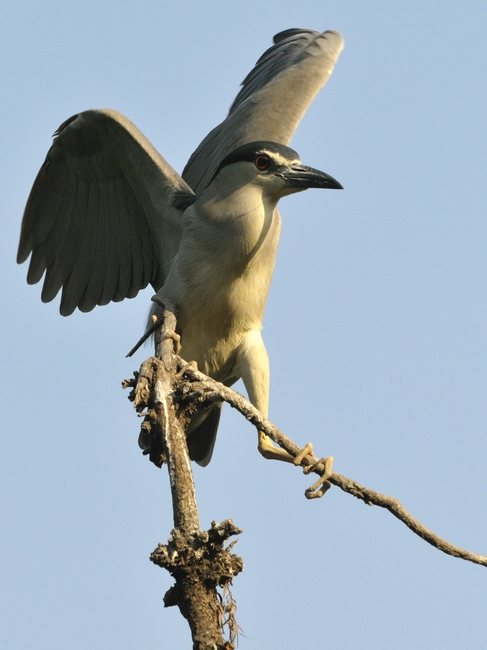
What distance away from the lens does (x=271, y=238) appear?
4801mm

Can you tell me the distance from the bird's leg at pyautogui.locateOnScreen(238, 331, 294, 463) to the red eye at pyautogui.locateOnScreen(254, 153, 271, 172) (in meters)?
0.77

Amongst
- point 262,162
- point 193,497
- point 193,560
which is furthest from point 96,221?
point 193,560

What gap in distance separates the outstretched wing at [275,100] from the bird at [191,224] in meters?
0.01

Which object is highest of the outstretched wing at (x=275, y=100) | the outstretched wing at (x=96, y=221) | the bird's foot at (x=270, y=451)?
the outstretched wing at (x=275, y=100)

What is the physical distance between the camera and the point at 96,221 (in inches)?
217

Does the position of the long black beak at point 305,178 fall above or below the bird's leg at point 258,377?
above

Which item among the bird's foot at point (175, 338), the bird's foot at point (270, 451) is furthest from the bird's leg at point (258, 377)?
the bird's foot at point (175, 338)

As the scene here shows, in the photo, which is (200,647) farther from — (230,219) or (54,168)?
(54,168)

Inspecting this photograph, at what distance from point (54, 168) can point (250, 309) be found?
1.45m

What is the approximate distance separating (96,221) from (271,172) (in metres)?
1.29

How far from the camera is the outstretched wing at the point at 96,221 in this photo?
516 cm

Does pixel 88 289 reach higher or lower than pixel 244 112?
lower

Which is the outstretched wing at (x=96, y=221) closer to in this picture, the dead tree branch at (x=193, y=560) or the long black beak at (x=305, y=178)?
the long black beak at (x=305, y=178)

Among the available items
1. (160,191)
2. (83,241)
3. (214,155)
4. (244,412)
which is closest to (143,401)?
(244,412)
